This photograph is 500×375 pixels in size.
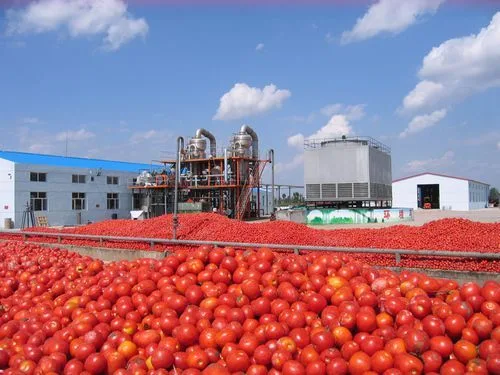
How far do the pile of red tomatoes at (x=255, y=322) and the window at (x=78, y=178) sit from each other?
34409mm

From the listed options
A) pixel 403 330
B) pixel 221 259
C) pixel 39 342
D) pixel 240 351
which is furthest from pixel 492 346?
pixel 39 342

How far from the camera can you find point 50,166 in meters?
36.4

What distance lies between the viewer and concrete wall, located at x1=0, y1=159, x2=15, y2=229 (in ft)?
110

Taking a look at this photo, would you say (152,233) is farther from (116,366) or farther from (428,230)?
(116,366)

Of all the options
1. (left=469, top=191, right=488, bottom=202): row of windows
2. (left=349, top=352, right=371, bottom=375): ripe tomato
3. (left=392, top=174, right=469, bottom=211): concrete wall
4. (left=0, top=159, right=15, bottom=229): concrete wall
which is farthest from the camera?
(left=469, top=191, right=488, bottom=202): row of windows

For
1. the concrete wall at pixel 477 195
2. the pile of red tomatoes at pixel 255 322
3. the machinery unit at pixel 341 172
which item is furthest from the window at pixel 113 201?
the concrete wall at pixel 477 195

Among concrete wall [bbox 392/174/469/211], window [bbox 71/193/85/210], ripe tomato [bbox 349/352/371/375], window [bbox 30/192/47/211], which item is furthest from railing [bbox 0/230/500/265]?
concrete wall [bbox 392/174/469/211]

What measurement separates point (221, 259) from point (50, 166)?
113 ft

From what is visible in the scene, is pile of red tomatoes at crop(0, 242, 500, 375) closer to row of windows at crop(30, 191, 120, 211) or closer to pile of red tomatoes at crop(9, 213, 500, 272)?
pile of red tomatoes at crop(9, 213, 500, 272)

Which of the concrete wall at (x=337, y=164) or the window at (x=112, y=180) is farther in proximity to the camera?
the window at (x=112, y=180)

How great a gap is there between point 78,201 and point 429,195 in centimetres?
5277

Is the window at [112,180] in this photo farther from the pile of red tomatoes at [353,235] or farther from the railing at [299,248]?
the railing at [299,248]

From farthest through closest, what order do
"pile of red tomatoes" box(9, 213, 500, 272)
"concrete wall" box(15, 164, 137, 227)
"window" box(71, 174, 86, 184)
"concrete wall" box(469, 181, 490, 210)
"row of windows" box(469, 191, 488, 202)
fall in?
"concrete wall" box(469, 181, 490, 210) → "row of windows" box(469, 191, 488, 202) → "window" box(71, 174, 86, 184) → "concrete wall" box(15, 164, 137, 227) → "pile of red tomatoes" box(9, 213, 500, 272)

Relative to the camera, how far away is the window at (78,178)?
38.6 m
